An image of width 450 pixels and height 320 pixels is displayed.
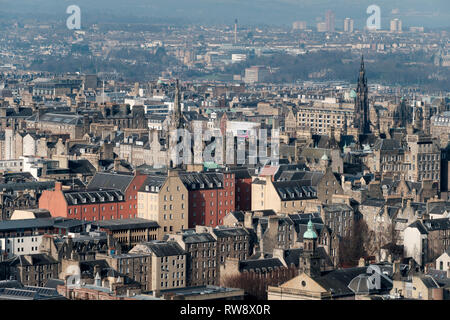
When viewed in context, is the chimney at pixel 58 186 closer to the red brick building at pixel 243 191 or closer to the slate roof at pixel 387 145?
the red brick building at pixel 243 191

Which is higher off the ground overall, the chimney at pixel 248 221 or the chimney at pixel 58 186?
the chimney at pixel 58 186

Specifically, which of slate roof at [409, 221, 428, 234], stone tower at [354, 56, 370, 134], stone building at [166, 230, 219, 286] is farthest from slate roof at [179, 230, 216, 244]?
stone tower at [354, 56, 370, 134]

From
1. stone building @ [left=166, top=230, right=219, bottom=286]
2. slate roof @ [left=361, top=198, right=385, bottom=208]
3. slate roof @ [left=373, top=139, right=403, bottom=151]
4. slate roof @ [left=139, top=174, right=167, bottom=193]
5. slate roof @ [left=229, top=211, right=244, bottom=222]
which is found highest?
slate roof @ [left=373, top=139, right=403, bottom=151]

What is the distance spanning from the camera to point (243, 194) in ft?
267

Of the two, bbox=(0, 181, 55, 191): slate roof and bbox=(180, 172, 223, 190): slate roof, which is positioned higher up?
bbox=(180, 172, 223, 190): slate roof

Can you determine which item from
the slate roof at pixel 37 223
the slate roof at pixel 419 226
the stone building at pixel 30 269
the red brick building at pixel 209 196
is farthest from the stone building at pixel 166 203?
the stone building at pixel 30 269

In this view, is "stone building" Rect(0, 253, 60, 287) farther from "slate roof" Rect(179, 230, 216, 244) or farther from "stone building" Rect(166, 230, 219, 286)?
"slate roof" Rect(179, 230, 216, 244)

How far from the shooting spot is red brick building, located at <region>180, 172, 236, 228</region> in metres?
77.1

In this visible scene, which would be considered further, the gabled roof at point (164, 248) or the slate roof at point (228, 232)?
the slate roof at point (228, 232)

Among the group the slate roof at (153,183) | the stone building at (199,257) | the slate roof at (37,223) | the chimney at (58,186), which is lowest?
the stone building at (199,257)

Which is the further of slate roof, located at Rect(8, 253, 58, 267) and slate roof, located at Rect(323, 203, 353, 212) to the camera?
slate roof, located at Rect(323, 203, 353, 212)

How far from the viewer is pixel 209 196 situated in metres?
78.1

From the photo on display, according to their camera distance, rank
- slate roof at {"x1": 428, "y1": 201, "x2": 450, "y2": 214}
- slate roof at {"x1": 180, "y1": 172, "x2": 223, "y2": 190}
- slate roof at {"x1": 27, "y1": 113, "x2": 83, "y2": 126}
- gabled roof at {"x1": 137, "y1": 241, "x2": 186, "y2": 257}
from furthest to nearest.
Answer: slate roof at {"x1": 27, "y1": 113, "x2": 83, "y2": 126} → slate roof at {"x1": 180, "y1": 172, "x2": 223, "y2": 190} → slate roof at {"x1": 428, "y1": 201, "x2": 450, "y2": 214} → gabled roof at {"x1": 137, "y1": 241, "x2": 186, "y2": 257}

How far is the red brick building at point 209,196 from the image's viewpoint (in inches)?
3034
